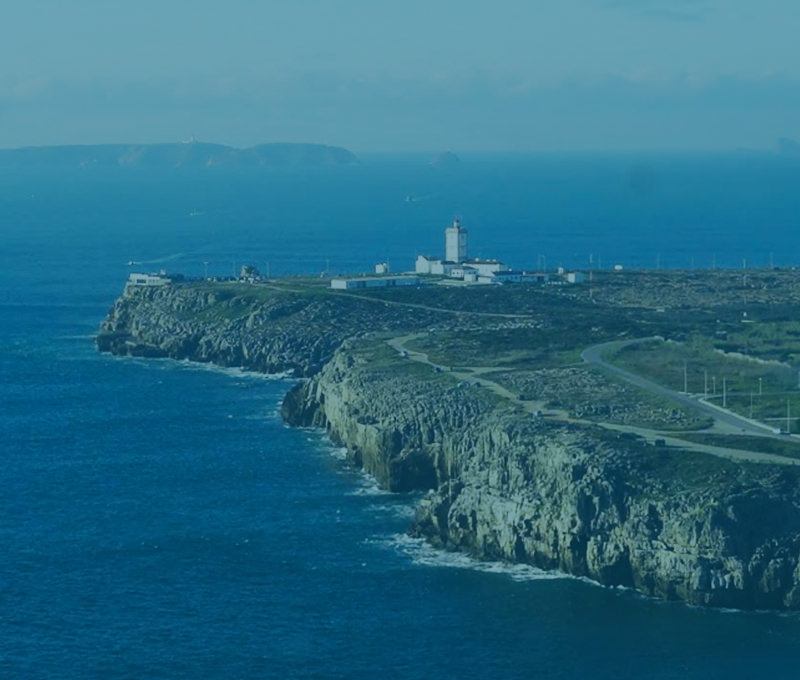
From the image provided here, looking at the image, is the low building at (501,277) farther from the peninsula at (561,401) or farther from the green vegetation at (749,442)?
the green vegetation at (749,442)

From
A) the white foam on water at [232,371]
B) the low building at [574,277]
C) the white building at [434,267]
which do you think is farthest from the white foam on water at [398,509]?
the white building at [434,267]

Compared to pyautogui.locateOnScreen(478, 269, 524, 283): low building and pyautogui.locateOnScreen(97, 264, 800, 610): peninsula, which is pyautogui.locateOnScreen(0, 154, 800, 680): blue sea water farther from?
pyautogui.locateOnScreen(478, 269, 524, 283): low building

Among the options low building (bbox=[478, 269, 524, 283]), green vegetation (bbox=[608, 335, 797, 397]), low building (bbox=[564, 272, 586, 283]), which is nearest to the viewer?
green vegetation (bbox=[608, 335, 797, 397])

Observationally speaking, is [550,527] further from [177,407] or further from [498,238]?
[498,238]

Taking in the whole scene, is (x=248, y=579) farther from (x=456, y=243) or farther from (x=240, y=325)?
(x=456, y=243)

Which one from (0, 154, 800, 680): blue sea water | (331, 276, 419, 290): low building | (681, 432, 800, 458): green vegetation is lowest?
(0, 154, 800, 680): blue sea water

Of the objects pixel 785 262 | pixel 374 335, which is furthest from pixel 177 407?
pixel 785 262

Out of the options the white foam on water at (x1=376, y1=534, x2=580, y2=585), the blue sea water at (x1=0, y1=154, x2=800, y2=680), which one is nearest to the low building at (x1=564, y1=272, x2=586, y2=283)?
the blue sea water at (x1=0, y1=154, x2=800, y2=680)
